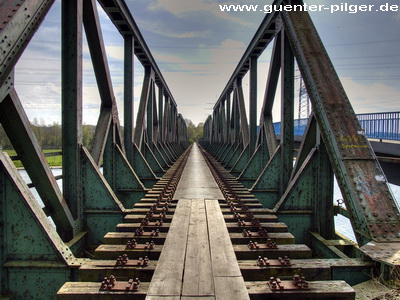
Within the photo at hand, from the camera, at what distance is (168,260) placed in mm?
2801

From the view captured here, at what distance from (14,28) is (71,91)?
149 cm

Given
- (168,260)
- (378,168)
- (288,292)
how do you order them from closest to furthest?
1. (288,292)
2. (168,260)
3. (378,168)

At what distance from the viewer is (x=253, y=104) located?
10.6 m

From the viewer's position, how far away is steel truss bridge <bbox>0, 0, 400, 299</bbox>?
2.64 meters

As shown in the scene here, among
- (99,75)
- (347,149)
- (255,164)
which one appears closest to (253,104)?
(255,164)

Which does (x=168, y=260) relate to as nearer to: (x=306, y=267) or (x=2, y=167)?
(x=306, y=267)

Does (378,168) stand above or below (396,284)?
above

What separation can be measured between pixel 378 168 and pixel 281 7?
4.13 m

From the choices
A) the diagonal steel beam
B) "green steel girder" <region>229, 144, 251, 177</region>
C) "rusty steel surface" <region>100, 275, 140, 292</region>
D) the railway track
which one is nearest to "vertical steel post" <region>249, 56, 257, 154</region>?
"green steel girder" <region>229, 144, 251, 177</region>

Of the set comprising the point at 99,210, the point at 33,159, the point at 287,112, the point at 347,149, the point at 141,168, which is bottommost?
the point at 99,210

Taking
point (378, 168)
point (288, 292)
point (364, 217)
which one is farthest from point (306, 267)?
point (378, 168)

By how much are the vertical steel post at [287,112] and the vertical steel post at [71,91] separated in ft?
13.3

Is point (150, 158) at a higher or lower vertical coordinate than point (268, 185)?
higher

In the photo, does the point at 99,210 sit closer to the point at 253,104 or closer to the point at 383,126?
the point at 253,104
